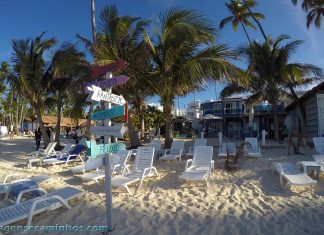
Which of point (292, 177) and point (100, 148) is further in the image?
point (292, 177)

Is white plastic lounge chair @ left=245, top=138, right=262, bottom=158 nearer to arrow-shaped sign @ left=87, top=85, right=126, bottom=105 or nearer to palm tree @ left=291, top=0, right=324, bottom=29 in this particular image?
arrow-shaped sign @ left=87, top=85, right=126, bottom=105

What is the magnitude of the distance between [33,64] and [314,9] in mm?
17800

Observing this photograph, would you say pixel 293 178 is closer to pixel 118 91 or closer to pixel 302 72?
pixel 118 91

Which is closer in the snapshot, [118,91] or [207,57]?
[207,57]

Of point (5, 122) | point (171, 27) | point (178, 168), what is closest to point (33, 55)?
point (171, 27)

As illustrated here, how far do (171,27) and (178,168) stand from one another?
533 centimetres

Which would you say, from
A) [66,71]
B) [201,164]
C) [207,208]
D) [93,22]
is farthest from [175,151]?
[93,22]

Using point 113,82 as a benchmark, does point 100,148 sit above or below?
below

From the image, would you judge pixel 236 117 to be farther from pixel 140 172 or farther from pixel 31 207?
pixel 31 207

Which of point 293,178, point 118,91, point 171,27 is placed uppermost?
point 171,27

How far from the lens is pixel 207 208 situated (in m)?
5.52

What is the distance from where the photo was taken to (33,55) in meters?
16.7

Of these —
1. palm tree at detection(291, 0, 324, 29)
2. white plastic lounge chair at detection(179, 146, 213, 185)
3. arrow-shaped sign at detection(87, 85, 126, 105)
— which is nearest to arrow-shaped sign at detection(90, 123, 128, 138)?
arrow-shaped sign at detection(87, 85, 126, 105)

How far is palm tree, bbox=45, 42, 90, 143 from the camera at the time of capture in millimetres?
12789
